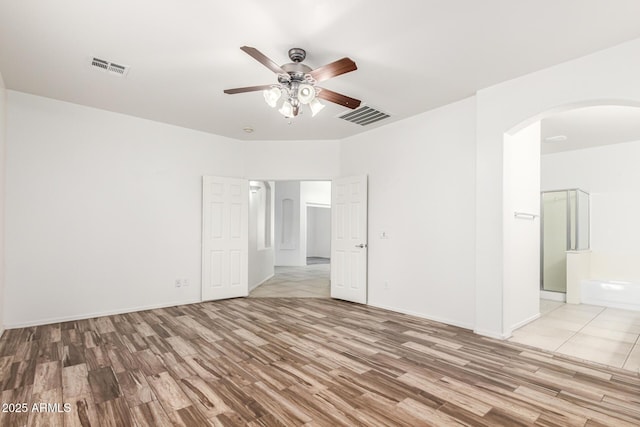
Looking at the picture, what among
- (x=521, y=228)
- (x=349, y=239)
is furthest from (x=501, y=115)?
(x=349, y=239)

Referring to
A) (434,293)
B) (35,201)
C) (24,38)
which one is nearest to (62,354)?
(35,201)

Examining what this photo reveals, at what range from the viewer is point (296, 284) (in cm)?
729

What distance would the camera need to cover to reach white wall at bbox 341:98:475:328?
4.06m

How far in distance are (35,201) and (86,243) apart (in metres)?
0.76

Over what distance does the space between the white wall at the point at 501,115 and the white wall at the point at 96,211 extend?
4.23 meters

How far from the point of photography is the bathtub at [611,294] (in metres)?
5.07

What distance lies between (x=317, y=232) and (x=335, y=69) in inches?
465

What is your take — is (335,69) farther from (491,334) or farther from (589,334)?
(589,334)

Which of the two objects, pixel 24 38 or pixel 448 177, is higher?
pixel 24 38

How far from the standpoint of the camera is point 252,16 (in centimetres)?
250

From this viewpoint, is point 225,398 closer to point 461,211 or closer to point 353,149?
point 461,211

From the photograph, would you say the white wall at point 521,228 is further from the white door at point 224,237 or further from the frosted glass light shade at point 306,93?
the white door at point 224,237

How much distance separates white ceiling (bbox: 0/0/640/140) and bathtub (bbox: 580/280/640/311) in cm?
407

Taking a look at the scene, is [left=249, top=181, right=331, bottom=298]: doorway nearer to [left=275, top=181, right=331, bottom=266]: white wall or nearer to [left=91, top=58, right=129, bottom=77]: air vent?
[left=275, top=181, right=331, bottom=266]: white wall
